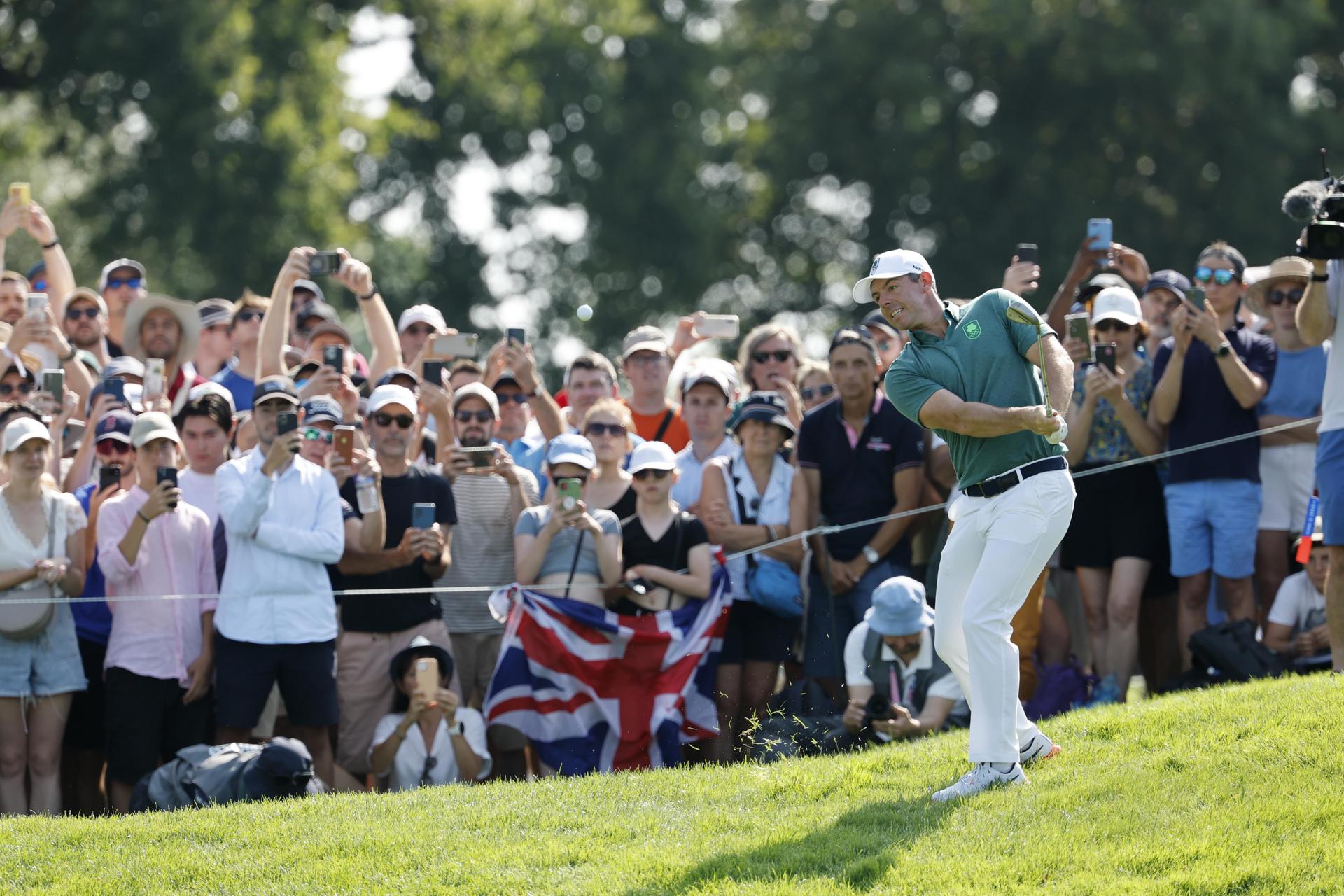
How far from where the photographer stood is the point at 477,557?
40.3ft

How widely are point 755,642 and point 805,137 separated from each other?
1012 inches

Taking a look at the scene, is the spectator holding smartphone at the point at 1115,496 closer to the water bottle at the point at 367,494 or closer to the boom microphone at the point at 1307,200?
the boom microphone at the point at 1307,200

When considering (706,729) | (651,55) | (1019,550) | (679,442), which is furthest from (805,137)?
(1019,550)

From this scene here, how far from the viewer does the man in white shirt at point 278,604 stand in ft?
36.4

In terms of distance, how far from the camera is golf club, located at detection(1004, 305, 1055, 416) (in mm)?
8234

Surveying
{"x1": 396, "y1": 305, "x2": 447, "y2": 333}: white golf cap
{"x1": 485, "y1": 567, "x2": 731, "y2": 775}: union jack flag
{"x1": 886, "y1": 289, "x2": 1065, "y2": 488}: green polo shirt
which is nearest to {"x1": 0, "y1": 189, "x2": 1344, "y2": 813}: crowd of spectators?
{"x1": 485, "y1": 567, "x2": 731, "y2": 775}: union jack flag

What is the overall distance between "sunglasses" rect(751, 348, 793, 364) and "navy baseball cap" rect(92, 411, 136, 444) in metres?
4.53

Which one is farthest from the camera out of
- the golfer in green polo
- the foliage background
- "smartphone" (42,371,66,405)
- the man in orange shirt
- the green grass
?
the foliage background

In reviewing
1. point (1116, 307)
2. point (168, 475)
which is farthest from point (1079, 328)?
point (168, 475)

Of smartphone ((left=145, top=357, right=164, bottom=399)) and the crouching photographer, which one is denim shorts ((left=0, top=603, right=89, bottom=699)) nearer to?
smartphone ((left=145, top=357, right=164, bottom=399))

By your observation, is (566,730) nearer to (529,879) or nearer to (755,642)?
(755,642)

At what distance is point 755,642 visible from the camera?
12.0 m

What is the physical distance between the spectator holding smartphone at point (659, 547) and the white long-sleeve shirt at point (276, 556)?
5.97ft

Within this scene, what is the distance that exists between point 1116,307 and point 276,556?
5698mm
